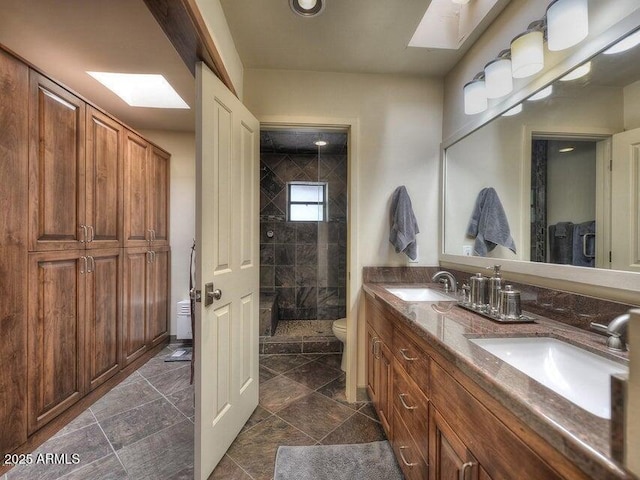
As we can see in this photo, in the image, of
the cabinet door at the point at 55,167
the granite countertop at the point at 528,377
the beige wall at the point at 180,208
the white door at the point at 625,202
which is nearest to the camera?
the granite countertop at the point at 528,377

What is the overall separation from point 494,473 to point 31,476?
210 centimetres

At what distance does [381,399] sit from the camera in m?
1.60

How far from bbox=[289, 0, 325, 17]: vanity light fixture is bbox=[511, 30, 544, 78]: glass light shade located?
99 centimetres

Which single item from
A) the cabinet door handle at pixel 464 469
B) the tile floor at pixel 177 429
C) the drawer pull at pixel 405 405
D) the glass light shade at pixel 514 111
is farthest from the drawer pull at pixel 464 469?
the glass light shade at pixel 514 111

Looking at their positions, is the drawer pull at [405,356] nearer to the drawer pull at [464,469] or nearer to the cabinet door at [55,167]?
the drawer pull at [464,469]

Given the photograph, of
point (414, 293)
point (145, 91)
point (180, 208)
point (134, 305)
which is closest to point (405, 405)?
point (414, 293)

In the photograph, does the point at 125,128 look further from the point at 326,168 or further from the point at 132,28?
the point at 326,168

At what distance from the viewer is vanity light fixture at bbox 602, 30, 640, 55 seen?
866 mm

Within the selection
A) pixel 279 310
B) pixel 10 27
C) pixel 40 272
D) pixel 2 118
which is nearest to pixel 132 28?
pixel 10 27

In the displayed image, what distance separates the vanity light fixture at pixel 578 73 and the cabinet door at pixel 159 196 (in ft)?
9.91

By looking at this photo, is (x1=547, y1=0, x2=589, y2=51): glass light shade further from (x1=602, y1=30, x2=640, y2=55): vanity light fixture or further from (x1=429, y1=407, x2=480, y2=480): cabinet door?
(x1=429, y1=407, x2=480, y2=480): cabinet door

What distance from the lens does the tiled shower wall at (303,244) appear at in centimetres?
366

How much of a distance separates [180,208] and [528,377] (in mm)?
3120

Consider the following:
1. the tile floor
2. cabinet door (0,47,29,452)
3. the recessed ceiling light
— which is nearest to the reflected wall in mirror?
the tile floor
